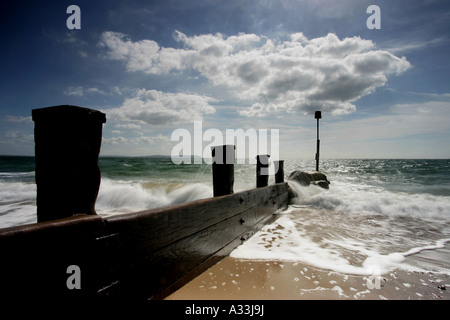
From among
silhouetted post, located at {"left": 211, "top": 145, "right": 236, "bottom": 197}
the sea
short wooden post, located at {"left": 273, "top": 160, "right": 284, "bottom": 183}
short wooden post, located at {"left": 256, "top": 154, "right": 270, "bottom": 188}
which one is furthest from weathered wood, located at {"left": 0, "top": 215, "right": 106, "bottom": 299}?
short wooden post, located at {"left": 273, "top": 160, "right": 284, "bottom": 183}

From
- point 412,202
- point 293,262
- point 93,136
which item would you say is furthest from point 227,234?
point 412,202

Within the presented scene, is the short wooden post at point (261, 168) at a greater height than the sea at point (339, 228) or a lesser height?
greater

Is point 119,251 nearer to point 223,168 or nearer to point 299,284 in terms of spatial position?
point 223,168

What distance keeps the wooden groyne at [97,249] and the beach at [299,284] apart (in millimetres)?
214

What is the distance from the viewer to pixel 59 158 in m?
1.37

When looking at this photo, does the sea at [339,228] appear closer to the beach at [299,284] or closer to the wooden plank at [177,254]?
the beach at [299,284]

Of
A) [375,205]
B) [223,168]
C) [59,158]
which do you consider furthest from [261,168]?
[375,205]

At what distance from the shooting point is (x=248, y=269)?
2.70 m

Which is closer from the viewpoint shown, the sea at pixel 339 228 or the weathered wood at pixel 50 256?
the weathered wood at pixel 50 256

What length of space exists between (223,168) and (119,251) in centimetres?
180

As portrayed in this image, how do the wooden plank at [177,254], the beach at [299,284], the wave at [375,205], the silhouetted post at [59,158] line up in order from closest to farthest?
the silhouetted post at [59,158] < the wooden plank at [177,254] < the beach at [299,284] < the wave at [375,205]

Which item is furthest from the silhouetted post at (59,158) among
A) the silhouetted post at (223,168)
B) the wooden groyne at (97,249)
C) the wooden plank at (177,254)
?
the silhouetted post at (223,168)

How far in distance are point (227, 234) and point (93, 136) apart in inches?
82.4

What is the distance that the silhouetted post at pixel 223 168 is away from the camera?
10.0 ft
